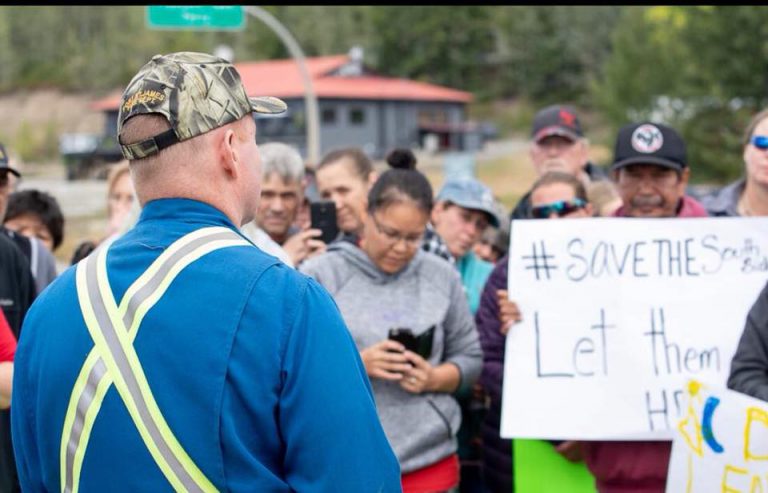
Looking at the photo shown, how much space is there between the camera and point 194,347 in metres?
1.92

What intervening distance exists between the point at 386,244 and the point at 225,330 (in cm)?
198

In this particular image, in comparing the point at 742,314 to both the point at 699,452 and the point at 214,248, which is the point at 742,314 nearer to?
the point at 699,452

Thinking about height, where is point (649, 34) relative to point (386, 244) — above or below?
above

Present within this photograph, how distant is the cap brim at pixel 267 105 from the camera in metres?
2.16

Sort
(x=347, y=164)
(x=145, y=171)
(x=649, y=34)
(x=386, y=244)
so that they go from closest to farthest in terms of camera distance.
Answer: (x=145, y=171) < (x=386, y=244) < (x=347, y=164) < (x=649, y=34)

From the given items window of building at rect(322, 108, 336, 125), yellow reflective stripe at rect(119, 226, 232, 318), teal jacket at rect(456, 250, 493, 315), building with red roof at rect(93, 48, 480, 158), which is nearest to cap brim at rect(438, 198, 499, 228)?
teal jacket at rect(456, 250, 493, 315)

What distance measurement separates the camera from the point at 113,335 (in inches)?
78.0

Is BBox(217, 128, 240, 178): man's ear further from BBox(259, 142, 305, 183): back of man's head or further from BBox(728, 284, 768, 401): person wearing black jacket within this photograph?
BBox(259, 142, 305, 183): back of man's head

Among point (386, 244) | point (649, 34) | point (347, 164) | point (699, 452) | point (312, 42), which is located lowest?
point (699, 452)

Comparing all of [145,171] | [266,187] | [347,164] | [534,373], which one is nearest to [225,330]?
[145,171]

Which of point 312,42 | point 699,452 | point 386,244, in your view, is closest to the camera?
point 699,452

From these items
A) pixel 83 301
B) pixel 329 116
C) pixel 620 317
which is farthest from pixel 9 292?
pixel 329 116

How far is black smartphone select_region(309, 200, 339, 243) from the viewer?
181 inches

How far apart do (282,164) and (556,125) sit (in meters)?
2.06
